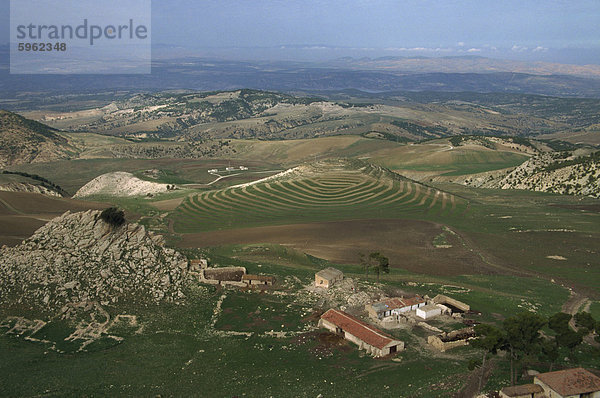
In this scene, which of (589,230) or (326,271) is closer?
(326,271)

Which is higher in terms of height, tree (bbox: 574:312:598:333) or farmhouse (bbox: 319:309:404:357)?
tree (bbox: 574:312:598:333)

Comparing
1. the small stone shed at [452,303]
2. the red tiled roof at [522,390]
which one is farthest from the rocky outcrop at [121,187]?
the red tiled roof at [522,390]

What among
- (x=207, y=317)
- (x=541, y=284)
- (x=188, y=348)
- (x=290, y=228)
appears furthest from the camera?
A: (x=290, y=228)

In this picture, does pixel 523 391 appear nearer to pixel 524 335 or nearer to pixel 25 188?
pixel 524 335

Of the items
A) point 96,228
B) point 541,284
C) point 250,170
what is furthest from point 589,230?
point 250,170

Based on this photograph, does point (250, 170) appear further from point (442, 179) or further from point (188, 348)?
point (188, 348)

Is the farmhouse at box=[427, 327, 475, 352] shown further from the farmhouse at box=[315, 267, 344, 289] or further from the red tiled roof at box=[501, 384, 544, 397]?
the farmhouse at box=[315, 267, 344, 289]

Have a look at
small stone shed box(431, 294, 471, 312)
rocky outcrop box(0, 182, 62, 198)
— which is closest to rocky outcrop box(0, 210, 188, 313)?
small stone shed box(431, 294, 471, 312)
